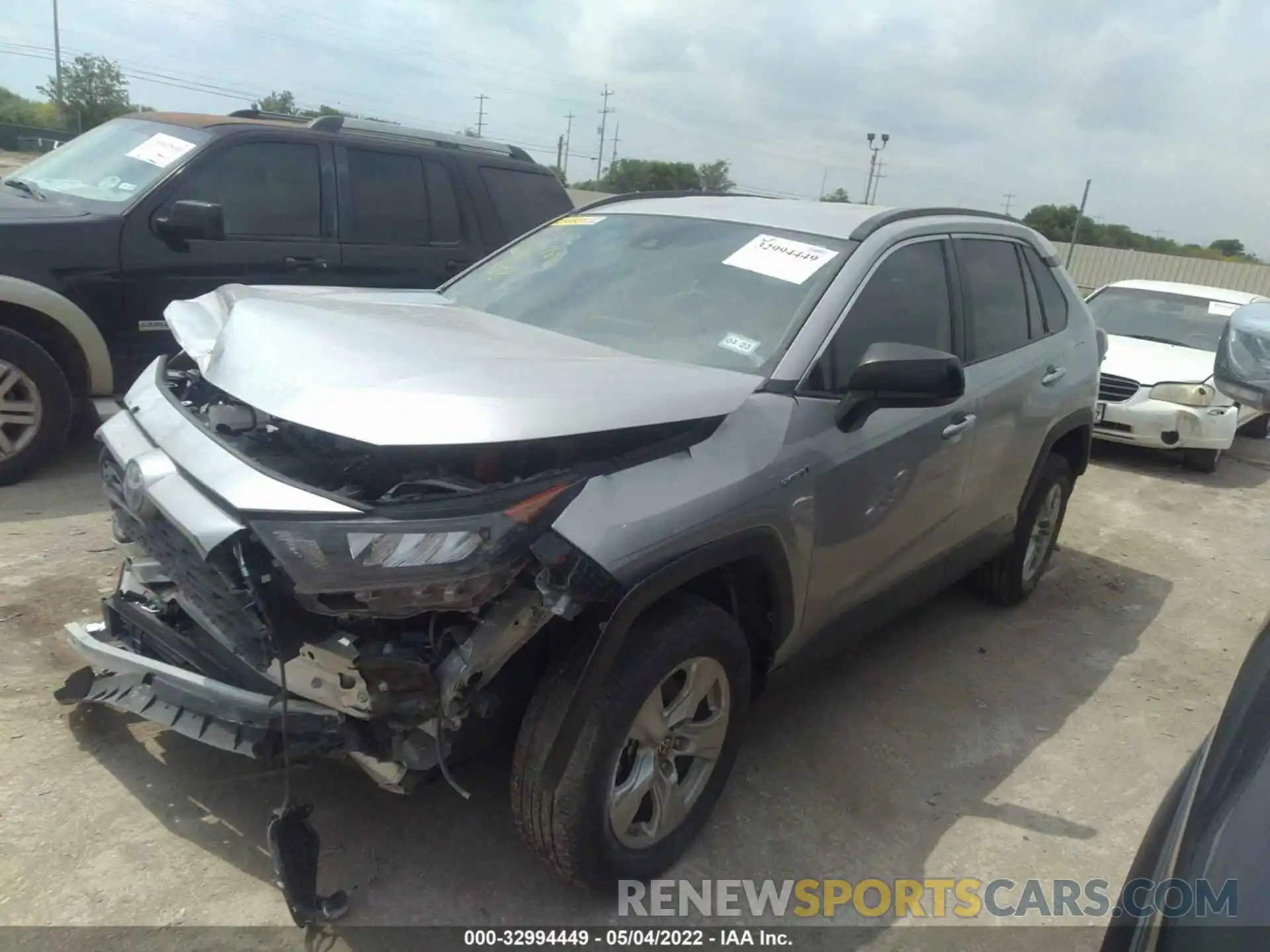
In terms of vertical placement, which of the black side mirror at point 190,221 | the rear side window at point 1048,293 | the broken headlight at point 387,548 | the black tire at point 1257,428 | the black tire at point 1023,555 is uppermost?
the rear side window at point 1048,293

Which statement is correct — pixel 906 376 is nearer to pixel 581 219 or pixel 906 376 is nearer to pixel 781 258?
pixel 781 258

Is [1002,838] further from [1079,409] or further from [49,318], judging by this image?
[49,318]

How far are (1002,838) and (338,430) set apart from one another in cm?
240

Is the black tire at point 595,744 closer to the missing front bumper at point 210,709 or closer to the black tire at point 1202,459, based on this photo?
the missing front bumper at point 210,709

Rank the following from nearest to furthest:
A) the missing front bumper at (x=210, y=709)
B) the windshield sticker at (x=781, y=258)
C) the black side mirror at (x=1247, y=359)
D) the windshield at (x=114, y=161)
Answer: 1. the missing front bumper at (x=210, y=709)
2. the black side mirror at (x=1247, y=359)
3. the windshield sticker at (x=781, y=258)
4. the windshield at (x=114, y=161)

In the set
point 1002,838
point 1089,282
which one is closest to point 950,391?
point 1002,838

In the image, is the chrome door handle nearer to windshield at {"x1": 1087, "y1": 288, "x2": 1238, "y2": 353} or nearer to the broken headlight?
the broken headlight

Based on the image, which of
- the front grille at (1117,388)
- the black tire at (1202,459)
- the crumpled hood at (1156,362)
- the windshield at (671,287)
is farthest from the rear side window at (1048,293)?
the black tire at (1202,459)

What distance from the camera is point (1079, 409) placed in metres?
4.58

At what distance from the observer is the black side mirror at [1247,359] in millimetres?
2361

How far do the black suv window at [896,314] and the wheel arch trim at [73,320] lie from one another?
→ 404cm

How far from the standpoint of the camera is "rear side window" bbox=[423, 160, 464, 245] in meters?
6.17

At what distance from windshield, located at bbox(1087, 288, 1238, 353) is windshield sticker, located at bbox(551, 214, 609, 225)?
24.1ft

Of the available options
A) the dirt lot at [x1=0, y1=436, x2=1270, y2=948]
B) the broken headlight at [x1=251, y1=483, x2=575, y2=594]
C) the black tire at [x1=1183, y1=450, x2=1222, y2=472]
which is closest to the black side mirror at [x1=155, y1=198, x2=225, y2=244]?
the dirt lot at [x1=0, y1=436, x2=1270, y2=948]
